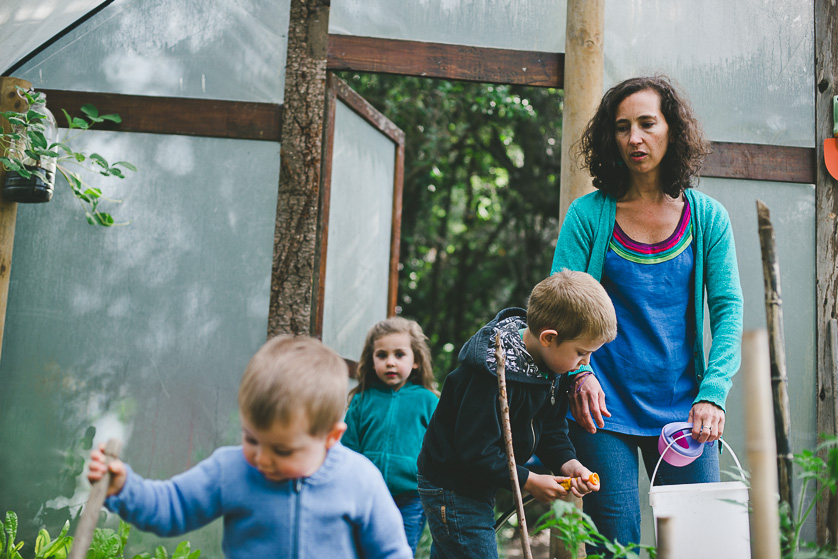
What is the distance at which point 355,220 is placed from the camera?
14.2 feet

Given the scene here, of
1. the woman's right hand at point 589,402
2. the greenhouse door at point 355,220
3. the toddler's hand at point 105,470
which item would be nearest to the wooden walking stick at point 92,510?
the toddler's hand at point 105,470

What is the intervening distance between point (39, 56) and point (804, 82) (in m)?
3.54

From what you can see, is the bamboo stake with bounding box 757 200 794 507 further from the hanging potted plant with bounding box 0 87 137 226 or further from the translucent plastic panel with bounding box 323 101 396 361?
the hanging potted plant with bounding box 0 87 137 226

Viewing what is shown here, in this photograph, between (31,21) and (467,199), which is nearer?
(31,21)

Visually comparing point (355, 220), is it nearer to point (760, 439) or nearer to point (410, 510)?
point (410, 510)

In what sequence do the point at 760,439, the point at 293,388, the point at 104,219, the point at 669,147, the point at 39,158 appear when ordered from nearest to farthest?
the point at 760,439, the point at 293,388, the point at 669,147, the point at 39,158, the point at 104,219

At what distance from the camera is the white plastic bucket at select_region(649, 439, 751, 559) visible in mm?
2113

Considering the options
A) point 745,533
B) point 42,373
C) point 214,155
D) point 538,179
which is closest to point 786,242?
point 745,533

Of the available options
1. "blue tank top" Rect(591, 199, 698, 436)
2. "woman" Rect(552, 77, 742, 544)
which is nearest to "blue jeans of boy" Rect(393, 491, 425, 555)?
"woman" Rect(552, 77, 742, 544)

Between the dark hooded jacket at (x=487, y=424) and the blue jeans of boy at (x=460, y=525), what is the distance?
0.10 ft

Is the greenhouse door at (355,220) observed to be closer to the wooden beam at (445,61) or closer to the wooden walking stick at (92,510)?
the wooden beam at (445,61)

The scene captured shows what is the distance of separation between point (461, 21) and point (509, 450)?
235 centimetres

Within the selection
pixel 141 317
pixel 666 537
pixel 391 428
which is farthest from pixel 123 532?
pixel 666 537

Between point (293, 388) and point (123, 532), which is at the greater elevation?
point (293, 388)
